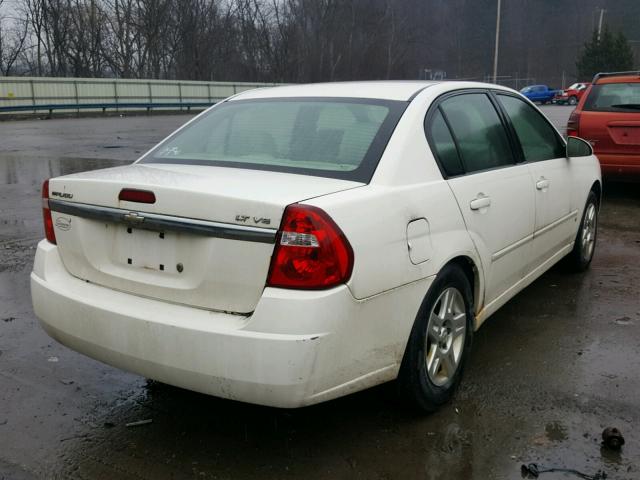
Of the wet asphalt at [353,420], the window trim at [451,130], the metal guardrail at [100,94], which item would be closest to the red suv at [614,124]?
the wet asphalt at [353,420]

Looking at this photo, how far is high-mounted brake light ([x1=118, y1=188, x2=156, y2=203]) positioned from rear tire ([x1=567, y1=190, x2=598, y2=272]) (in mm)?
3779

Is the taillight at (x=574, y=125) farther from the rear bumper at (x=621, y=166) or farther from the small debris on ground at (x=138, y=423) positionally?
the small debris on ground at (x=138, y=423)

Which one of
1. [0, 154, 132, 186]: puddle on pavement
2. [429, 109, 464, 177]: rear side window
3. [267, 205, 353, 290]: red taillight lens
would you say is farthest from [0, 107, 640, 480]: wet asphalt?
[0, 154, 132, 186]: puddle on pavement

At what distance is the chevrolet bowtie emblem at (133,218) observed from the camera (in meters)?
2.77

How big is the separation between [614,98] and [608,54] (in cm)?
6876

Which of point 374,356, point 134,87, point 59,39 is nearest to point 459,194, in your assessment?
point 374,356

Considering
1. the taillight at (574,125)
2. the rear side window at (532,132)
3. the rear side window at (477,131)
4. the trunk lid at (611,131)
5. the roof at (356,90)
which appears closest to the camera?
the roof at (356,90)

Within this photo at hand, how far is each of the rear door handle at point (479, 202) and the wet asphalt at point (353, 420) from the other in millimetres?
937

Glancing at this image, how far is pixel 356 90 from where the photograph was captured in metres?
3.67

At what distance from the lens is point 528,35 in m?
98.2

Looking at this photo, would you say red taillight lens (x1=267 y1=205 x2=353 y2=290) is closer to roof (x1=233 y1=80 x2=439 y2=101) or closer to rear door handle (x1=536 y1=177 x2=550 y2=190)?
roof (x1=233 y1=80 x2=439 y2=101)

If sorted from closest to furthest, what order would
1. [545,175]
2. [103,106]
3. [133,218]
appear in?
[133,218] < [545,175] < [103,106]

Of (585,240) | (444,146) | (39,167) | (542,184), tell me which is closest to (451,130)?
(444,146)

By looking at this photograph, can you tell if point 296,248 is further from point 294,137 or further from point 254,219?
point 294,137
